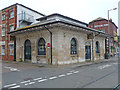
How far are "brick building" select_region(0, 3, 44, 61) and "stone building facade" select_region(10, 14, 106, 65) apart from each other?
7.97 feet

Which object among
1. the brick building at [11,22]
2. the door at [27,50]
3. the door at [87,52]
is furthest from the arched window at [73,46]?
the brick building at [11,22]

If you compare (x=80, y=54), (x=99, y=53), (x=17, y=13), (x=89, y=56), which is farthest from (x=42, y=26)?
(x=99, y=53)

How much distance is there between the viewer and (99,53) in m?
21.3

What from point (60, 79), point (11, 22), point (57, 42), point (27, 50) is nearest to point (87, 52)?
point (57, 42)

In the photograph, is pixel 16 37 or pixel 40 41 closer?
pixel 40 41

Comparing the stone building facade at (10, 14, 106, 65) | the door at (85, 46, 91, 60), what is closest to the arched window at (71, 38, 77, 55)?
the stone building facade at (10, 14, 106, 65)

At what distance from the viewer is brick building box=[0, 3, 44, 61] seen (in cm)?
1931

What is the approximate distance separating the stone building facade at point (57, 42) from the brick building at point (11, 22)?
243 centimetres

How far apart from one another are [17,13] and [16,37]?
15.3ft

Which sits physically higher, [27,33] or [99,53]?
[27,33]

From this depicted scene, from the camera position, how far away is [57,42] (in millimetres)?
12773

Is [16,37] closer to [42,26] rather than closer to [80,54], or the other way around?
[42,26]

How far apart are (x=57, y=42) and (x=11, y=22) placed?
1260cm

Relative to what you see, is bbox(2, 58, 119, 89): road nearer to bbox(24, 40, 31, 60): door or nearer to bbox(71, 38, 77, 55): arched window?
bbox(71, 38, 77, 55): arched window
